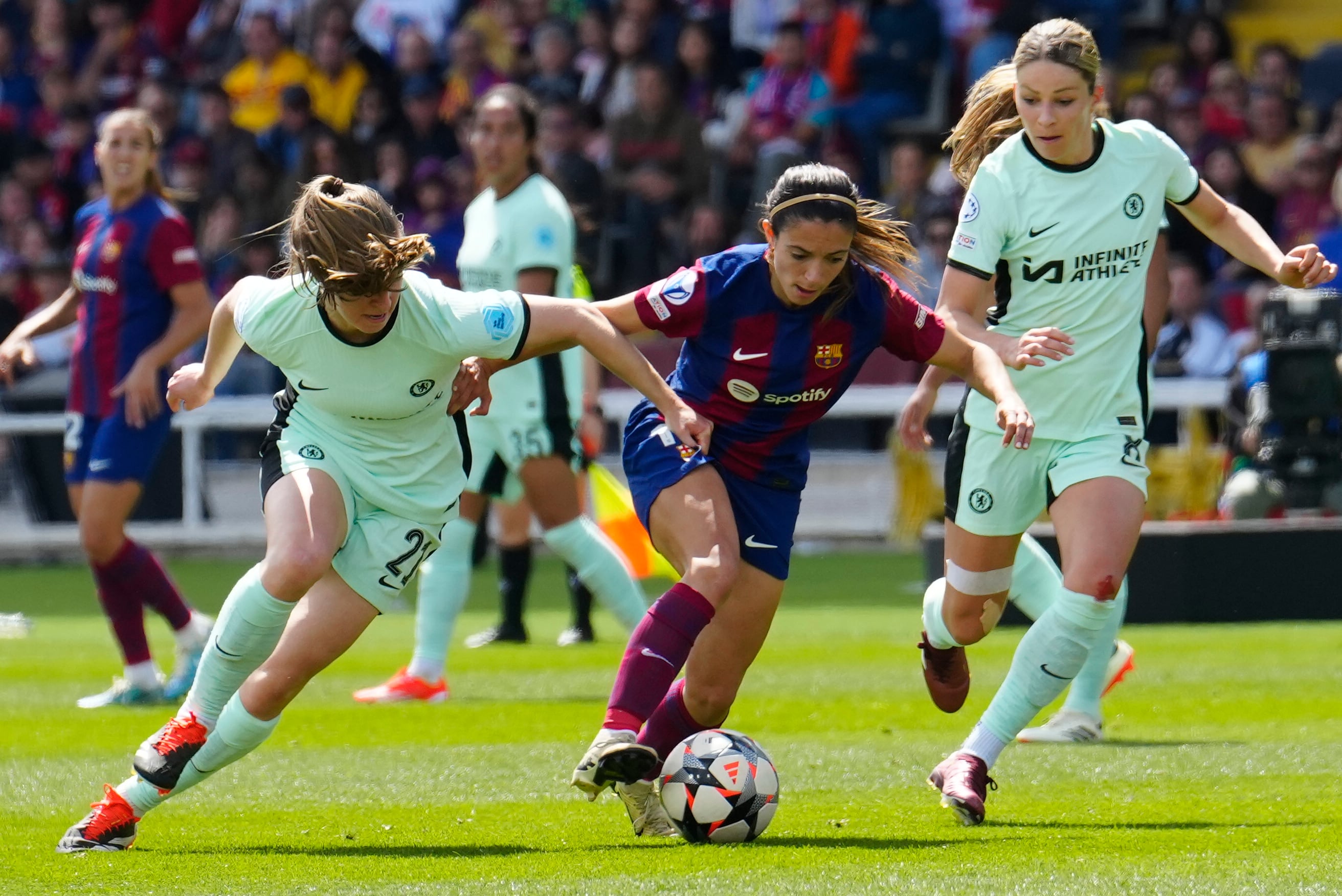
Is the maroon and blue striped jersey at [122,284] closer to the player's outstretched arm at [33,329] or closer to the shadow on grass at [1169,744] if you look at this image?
the player's outstretched arm at [33,329]

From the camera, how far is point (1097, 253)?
5820mm

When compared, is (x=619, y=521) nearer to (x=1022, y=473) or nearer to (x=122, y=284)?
(x=122, y=284)

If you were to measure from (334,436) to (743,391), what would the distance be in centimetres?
110

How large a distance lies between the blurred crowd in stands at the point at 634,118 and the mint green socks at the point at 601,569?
21.4ft

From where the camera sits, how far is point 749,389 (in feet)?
18.1

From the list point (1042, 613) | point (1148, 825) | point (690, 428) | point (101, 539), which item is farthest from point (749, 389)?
point (101, 539)

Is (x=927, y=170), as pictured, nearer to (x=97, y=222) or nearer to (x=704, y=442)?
(x=97, y=222)

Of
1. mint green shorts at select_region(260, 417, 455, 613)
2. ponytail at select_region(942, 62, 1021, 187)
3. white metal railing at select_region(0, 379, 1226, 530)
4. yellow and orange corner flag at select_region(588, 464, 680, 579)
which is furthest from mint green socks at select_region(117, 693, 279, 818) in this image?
white metal railing at select_region(0, 379, 1226, 530)

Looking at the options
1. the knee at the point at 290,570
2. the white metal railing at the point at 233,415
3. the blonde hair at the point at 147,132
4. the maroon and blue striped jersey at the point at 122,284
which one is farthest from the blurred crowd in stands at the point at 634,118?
the knee at the point at 290,570

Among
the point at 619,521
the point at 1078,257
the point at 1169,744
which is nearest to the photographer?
the point at 1078,257

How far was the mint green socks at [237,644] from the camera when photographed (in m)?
5.07

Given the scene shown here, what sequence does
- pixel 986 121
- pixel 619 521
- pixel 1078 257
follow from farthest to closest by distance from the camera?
pixel 619 521 → pixel 986 121 → pixel 1078 257

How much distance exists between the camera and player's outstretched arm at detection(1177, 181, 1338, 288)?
221 inches

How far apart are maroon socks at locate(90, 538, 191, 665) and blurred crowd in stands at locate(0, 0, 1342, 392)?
23.7 feet
